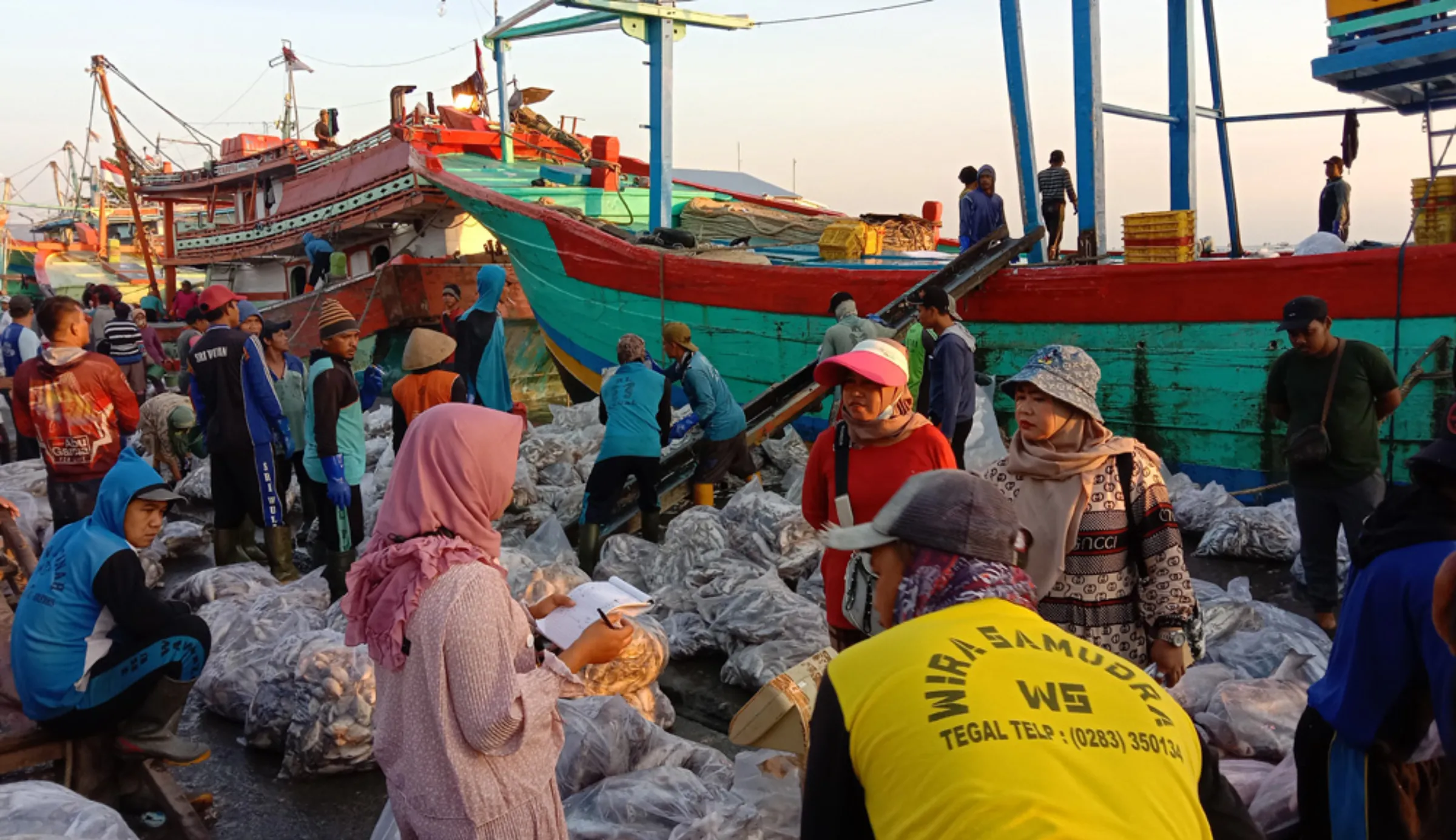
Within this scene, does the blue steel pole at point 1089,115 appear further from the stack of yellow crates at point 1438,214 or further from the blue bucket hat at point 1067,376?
the blue bucket hat at point 1067,376

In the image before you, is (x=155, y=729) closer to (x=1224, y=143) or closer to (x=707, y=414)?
(x=707, y=414)

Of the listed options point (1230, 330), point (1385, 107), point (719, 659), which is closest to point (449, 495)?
point (719, 659)

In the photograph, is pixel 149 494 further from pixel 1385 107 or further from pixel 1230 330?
pixel 1385 107

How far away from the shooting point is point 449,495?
1957 millimetres

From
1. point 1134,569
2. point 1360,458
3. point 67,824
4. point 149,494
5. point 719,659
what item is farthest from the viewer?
point 719,659

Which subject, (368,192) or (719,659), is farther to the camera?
(368,192)

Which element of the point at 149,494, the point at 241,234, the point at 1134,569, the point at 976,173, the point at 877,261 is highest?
the point at 241,234

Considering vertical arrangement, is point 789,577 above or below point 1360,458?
below

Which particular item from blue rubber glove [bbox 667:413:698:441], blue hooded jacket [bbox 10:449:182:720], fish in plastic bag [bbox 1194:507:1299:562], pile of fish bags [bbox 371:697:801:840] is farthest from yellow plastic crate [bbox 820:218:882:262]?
blue hooded jacket [bbox 10:449:182:720]

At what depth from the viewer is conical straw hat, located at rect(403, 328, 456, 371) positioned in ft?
17.6

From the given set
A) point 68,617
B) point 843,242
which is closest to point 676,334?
point 843,242

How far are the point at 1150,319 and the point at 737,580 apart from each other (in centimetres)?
351

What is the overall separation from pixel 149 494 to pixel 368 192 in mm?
12743

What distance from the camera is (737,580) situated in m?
4.91
